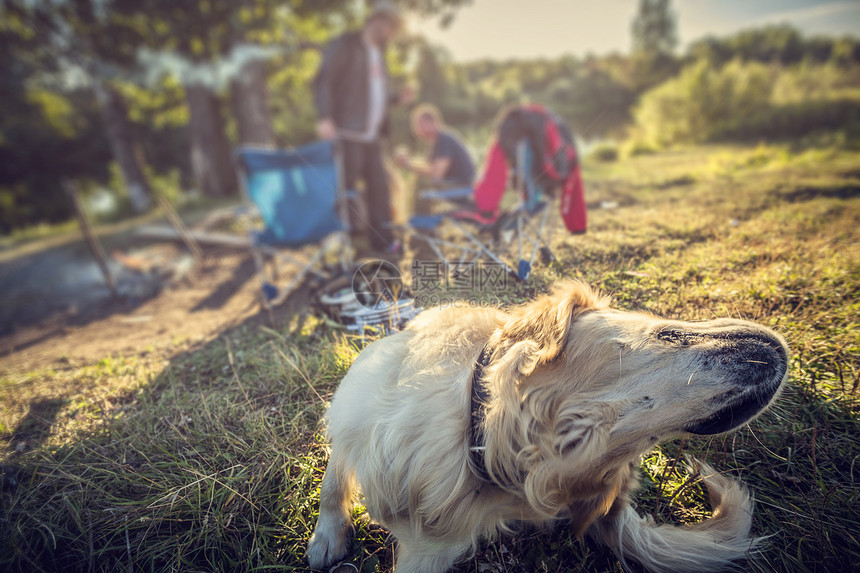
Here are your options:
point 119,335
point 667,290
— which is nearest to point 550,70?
point 667,290

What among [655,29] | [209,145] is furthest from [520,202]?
[209,145]

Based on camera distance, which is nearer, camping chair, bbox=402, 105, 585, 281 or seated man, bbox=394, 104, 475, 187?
camping chair, bbox=402, 105, 585, 281

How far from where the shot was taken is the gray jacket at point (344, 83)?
15.1 ft

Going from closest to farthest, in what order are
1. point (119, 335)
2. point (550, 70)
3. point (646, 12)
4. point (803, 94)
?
point (646, 12)
point (803, 94)
point (119, 335)
point (550, 70)

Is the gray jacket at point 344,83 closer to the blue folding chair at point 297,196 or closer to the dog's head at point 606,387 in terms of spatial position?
the blue folding chair at point 297,196

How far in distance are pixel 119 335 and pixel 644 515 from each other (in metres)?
4.87

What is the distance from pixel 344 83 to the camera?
15.7ft

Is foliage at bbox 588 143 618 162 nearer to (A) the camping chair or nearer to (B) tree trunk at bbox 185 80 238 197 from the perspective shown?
(A) the camping chair

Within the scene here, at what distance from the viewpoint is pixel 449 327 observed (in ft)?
4.74

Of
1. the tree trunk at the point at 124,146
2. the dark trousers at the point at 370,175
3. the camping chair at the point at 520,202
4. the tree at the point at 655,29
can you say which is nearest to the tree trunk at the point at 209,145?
the tree trunk at the point at 124,146

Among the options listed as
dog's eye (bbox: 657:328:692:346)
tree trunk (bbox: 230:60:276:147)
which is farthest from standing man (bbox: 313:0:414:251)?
tree trunk (bbox: 230:60:276:147)

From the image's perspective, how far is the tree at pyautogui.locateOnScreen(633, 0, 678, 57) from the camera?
204cm

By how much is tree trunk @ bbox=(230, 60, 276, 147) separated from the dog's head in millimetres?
9904

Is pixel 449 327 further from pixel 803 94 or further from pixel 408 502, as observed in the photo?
pixel 803 94
